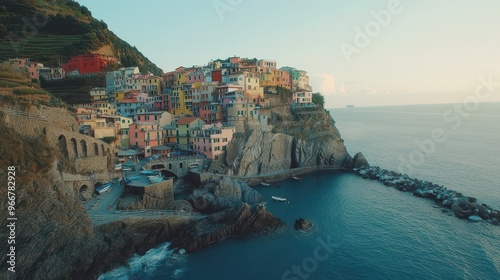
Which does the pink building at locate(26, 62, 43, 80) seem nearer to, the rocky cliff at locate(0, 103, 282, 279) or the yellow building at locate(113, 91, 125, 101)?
the yellow building at locate(113, 91, 125, 101)

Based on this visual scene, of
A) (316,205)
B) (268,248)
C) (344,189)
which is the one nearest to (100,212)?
(268,248)

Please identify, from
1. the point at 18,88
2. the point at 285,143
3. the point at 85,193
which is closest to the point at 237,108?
the point at 285,143

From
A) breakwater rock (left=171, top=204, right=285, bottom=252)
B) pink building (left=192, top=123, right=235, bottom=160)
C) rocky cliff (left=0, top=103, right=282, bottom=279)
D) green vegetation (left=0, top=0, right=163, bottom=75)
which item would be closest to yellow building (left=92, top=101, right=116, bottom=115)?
pink building (left=192, top=123, right=235, bottom=160)

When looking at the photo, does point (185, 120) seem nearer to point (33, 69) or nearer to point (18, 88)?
point (18, 88)

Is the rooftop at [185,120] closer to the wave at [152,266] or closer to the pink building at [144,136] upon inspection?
the pink building at [144,136]

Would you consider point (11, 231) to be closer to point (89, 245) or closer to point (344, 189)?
point (89, 245)

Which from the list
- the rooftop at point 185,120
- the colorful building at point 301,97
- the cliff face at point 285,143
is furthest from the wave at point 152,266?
the colorful building at point 301,97
